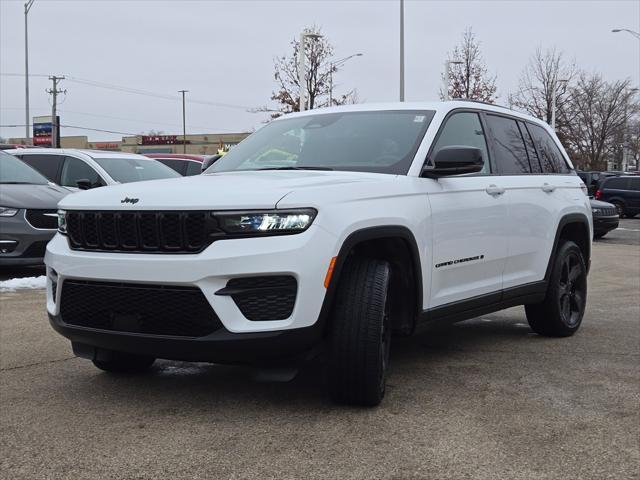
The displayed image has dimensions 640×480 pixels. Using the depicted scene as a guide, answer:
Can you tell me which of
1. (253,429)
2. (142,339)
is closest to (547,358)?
(253,429)

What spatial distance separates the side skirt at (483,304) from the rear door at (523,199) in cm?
6

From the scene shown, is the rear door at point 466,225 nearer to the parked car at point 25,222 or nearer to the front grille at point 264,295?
the front grille at point 264,295

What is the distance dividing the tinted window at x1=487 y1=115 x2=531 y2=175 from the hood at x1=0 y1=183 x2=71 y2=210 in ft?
18.8

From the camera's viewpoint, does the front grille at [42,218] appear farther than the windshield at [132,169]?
No

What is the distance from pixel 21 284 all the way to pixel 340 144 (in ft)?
17.1

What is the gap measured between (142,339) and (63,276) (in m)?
0.60

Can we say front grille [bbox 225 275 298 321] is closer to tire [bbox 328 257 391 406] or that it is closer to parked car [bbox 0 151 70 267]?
tire [bbox 328 257 391 406]

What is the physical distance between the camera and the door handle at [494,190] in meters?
5.43

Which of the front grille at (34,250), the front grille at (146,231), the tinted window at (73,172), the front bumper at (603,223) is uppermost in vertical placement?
the tinted window at (73,172)

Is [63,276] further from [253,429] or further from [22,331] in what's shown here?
[22,331]

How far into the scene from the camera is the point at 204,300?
3.86m

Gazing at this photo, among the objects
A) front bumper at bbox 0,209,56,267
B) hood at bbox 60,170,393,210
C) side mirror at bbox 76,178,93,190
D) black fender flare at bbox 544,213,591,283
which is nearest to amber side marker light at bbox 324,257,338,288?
hood at bbox 60,170,393,210

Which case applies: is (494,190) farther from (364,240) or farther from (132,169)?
(132,169)

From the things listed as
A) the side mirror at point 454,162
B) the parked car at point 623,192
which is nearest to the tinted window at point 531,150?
the side mirror at point 454,162
